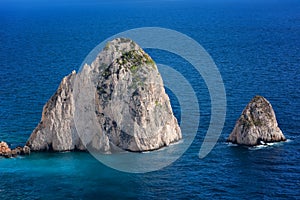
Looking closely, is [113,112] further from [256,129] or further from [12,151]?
[256,129]

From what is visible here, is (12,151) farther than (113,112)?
No

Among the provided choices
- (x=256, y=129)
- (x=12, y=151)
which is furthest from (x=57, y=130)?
(x=256, y=129)

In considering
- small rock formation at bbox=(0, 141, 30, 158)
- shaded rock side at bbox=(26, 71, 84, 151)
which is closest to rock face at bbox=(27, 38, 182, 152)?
shaded rock side at bbox=(26, 71, 84, 151)

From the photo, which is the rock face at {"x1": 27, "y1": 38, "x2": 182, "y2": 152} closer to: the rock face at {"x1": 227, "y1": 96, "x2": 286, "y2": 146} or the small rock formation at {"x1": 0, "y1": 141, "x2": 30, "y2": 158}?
the small rock formation at {"x1": 0, "y1": 141, "x2": 30, "y2": 158}

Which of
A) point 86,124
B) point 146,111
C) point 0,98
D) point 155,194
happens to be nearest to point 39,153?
point 86,124

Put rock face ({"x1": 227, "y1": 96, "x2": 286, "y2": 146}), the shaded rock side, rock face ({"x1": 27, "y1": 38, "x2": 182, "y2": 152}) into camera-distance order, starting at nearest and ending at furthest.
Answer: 1. rock face ({"x1": 27, "y1": 38, "x2": 182, "y2": 152})
2. the shaded rock side
3. rock face ({"x1": 227, "y1": 96, "x2": 286, "y2": 146})

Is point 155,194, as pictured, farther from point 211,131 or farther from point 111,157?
point 211,131
